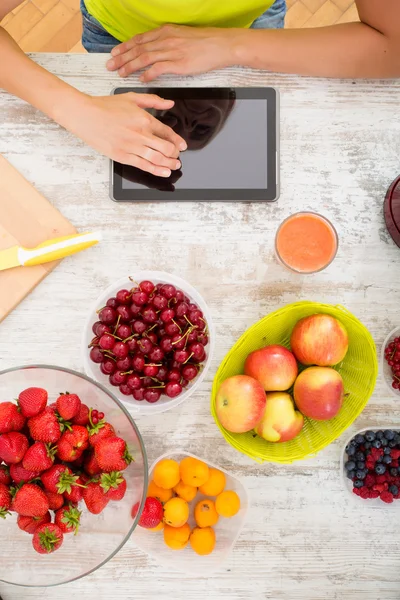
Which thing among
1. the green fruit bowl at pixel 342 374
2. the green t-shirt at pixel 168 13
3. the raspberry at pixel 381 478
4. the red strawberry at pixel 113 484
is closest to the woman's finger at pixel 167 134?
the green t-shirt at pixel 168 13

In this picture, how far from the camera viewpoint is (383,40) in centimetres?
97

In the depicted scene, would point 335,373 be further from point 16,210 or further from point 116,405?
point 16,210

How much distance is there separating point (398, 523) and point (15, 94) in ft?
3.27

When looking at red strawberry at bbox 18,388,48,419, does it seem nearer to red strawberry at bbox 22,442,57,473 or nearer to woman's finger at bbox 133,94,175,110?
red strawberry at bbox 22,442,57,473

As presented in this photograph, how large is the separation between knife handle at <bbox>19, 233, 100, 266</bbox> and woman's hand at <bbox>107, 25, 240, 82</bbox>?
0.31 meters

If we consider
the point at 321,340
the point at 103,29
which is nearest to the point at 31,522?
the point at 321,340

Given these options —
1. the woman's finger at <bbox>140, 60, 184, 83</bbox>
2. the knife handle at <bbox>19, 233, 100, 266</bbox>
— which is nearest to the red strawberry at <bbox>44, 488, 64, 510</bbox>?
the knife handle at <bbox>19, 233, 100, 266</bbox>

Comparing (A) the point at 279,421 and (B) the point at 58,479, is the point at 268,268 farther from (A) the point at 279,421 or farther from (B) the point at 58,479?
(B) the point at 58,479

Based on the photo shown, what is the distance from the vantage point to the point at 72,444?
2.64ft

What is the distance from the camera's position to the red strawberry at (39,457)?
0.79 meters

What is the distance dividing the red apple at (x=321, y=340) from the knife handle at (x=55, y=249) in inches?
15.2

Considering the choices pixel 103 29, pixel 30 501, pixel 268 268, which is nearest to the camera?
pixel 30 501

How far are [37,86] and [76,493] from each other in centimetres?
67

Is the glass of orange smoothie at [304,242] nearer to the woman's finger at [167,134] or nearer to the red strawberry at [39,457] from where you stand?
the woman's finger at [167,134]
